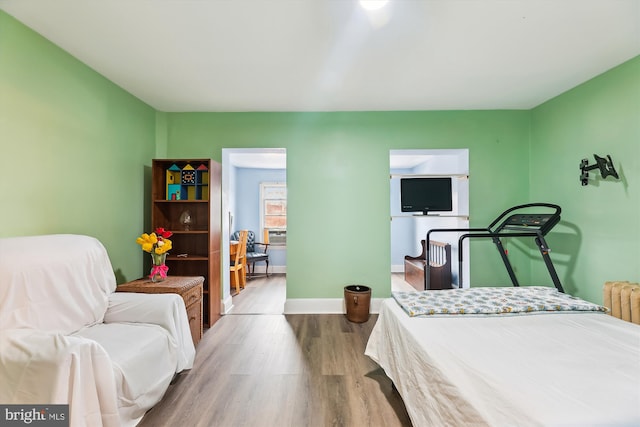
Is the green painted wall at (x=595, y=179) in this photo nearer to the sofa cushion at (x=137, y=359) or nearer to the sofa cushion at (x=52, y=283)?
the sofa cushion at (x=137, y=359)

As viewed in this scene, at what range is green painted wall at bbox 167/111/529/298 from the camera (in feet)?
11.7

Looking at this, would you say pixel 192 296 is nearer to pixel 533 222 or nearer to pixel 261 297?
pixel 261 297

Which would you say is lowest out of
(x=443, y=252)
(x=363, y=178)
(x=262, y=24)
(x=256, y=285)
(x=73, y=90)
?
(x=256, y=285)

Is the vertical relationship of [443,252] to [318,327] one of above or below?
above

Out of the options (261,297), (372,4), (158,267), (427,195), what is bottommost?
(261,297)

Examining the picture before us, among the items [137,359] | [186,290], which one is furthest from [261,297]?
[137,359]

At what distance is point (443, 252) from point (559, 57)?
2.92 m

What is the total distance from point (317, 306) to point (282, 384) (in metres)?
1.52

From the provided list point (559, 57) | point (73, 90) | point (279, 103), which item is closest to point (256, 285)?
point (279, 103)

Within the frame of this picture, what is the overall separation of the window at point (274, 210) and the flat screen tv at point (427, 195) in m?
3.55

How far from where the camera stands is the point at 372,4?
1688 mm

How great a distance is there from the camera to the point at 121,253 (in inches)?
115

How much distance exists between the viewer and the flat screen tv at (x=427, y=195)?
352 centimetres

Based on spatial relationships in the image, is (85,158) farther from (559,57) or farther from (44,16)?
(559,57)
